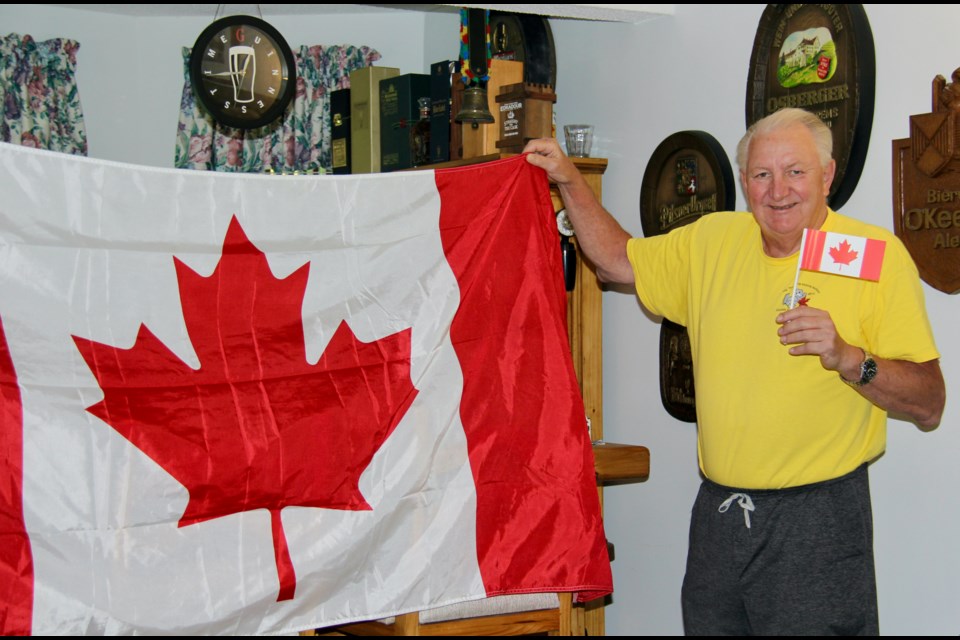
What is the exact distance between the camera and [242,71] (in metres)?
3.80

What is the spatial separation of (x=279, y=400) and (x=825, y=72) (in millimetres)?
1679

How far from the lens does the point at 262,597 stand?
2.41 m

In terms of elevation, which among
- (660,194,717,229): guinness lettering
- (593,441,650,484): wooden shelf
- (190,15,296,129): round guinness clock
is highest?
(190,15,296,129): round guinness clock

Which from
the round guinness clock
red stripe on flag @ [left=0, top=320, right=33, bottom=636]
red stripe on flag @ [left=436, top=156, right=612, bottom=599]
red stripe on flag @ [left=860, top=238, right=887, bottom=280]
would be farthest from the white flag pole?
the round guinness clock

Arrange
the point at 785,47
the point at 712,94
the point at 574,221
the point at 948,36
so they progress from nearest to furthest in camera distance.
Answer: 1. the point at 948,36
2. the point at 574,221
3. the point at 785,47
4. the point at 712,94

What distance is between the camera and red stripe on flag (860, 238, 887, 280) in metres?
2.11

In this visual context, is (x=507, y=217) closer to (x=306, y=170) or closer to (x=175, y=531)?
(x=175, y=531)

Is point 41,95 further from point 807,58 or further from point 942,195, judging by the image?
point 942,195

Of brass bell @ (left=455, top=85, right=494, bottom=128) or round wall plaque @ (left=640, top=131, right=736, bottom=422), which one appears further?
brass bell @ (left=455, top=85, right=494, bottom=128)

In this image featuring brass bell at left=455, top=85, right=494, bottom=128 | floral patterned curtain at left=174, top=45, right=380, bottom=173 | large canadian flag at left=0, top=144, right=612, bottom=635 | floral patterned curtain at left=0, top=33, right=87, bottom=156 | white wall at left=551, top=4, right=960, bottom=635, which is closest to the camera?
large canadian flag at left=0, top=144, right=612, bottom=635

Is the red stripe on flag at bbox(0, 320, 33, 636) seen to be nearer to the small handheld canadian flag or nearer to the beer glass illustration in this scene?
the small handheld canadian flag

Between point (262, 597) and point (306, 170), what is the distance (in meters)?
3.32

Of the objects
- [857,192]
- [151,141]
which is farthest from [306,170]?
[857,192]

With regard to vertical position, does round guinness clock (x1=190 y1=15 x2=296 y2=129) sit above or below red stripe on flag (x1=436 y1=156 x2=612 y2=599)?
above
